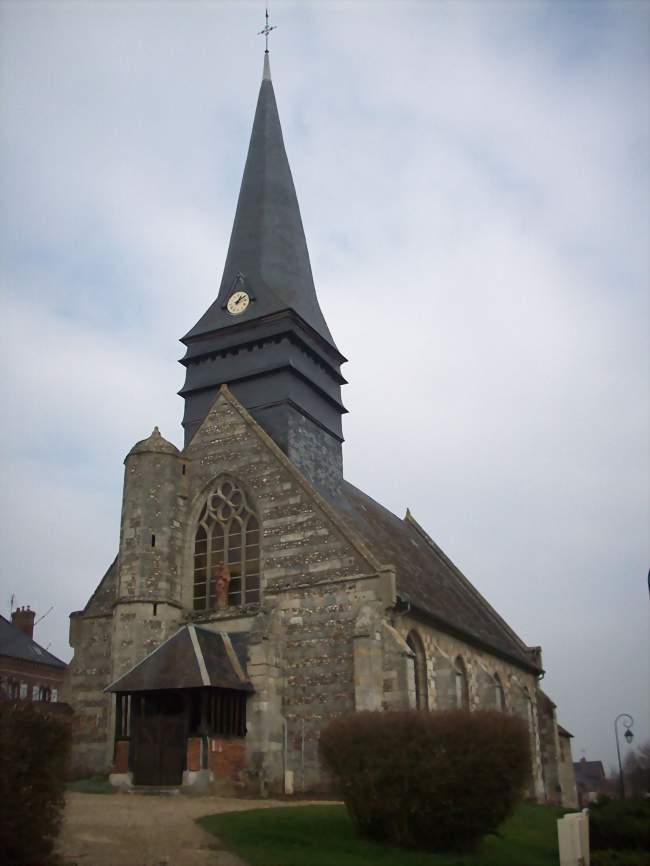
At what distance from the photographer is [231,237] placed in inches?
1342

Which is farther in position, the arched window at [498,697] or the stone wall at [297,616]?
the arched window at [498,697]

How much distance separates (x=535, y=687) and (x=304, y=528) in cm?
1798

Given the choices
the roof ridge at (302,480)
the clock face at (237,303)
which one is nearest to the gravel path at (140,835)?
the roof ridge at (302,480)

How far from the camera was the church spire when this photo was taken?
93.4 feet

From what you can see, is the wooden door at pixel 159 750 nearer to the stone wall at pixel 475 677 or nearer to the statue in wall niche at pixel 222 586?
the statue in wall niche at pixel 222 586

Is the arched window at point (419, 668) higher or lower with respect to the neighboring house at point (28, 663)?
lower

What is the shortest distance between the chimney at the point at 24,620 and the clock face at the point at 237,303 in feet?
94.9

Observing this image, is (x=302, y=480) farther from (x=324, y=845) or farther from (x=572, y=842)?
(x=572, y=842)

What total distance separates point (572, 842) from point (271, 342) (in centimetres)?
1941

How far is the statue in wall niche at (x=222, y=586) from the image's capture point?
24.7 m

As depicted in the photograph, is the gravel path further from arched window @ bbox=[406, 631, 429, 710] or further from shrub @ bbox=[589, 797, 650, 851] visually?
arched window @ bbox=[406, 631, 429, 710]

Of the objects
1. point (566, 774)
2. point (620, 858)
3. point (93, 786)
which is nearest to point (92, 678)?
point (93, 786)

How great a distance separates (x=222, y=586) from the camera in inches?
977

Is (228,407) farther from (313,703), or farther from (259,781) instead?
(259,781)
